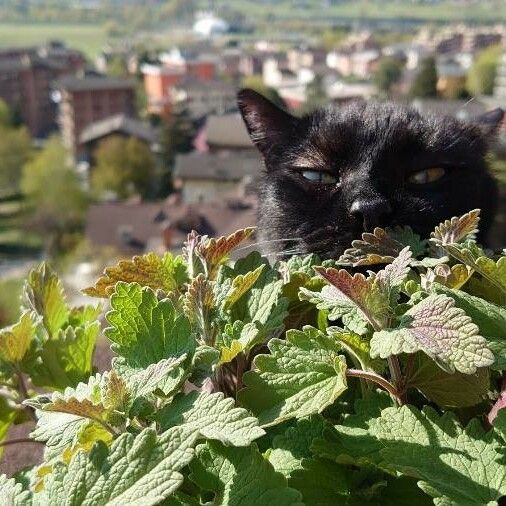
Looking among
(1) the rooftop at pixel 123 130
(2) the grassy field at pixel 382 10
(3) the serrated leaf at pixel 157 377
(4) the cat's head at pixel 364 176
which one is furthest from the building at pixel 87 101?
(2) the grassy field at pixel 382 10

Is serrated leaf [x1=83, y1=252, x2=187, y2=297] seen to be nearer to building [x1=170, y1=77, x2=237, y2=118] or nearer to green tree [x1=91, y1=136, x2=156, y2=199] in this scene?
green tree [x1=91, y1=136, x2=156, y2=199]

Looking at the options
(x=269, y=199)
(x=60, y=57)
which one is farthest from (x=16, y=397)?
Result: (x=60, y=57)

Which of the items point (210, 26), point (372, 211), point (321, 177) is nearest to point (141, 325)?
point (372, 211)

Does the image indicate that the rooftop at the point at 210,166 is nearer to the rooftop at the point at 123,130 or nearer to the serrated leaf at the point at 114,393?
the rooftop at the point at 123,130

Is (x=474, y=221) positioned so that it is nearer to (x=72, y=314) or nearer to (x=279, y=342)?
(x=279, y=342)

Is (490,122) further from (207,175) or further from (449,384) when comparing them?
(207,175)

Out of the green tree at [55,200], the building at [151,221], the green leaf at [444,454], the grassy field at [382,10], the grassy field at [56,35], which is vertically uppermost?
the green leaf at [444,454]
